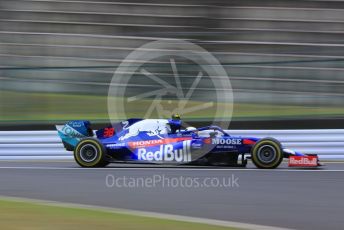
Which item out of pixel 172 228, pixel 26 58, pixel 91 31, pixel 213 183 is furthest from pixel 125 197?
pixel 91 31

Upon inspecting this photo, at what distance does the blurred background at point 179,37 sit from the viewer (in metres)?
13.7

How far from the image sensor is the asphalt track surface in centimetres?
696

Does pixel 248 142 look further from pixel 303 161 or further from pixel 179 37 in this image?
pixel 179 37

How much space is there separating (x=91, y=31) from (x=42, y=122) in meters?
7.47

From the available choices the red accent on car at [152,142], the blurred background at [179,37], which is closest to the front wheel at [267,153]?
the red accent on car at [152,142]

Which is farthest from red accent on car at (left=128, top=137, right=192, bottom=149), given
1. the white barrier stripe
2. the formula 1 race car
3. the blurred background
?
the blurred background

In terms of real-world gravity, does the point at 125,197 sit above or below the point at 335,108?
below

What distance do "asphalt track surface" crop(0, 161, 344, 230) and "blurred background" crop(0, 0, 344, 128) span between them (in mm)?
2192

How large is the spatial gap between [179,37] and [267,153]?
407 inches

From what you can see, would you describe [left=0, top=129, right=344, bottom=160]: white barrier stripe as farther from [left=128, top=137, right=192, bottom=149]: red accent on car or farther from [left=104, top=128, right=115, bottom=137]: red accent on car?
[left=128, top=137, right=192, bottom=149]: red accent on car

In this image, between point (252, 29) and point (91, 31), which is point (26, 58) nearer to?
point (91, 31)

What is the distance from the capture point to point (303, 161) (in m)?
11.1

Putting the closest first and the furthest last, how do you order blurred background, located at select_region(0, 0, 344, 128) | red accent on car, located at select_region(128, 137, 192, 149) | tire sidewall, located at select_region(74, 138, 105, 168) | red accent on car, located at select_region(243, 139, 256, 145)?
red accent on car, located at select_region(243, 139, 256, 145) < red accent on car, located at select_region(128, 137, 192, 149) < tire sidewall, located at select_region(74, 138, 105, 168) < blurred background, located at select_region(0, 0, 344, 128)

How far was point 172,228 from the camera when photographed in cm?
Result: 571
